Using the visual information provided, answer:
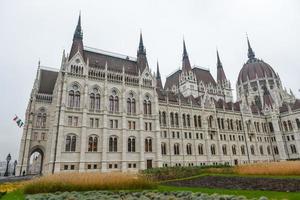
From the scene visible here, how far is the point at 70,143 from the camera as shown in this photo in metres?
40.0

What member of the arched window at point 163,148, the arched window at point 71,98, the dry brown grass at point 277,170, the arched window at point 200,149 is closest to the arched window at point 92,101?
the arched window at point 71,98

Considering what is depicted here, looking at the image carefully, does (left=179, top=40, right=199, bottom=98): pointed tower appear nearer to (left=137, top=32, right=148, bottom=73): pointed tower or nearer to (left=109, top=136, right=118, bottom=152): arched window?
(left=137, top=32, right=148, bottom=73): pointed tower

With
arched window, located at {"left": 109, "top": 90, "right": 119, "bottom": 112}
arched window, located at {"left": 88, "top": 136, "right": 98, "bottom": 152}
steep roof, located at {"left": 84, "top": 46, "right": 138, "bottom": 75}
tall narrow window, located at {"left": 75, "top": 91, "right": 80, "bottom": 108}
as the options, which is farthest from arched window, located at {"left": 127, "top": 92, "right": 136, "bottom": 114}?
tall narrow window, located at {"left": 75, "top": 91, "right": 80, "bottom": 108}

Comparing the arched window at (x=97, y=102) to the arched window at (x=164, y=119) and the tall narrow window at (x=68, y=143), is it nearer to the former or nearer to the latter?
the tall narrow window at (x=68, y=143)

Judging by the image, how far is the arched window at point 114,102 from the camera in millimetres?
46594

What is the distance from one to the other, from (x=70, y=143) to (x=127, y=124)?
12068 millimetres

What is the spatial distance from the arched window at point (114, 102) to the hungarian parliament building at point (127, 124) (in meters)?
0.21

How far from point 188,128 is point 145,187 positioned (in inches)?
1616

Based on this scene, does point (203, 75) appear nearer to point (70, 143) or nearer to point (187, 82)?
point (187, 82)

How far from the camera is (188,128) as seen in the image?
57.1 meters

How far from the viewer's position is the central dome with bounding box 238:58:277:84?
328 ft

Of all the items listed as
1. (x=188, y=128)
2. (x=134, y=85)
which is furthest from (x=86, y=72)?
(x=188, y=128)

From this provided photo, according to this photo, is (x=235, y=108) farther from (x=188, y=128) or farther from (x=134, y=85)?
(x=134, y=85)

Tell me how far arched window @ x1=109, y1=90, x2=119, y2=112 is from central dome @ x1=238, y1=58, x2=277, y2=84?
77.0 meters
